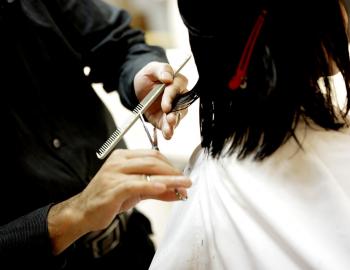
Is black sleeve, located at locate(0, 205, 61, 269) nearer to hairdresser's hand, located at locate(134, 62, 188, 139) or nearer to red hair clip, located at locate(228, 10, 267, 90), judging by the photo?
hairdresser's hand, located at locate(134, 62, 188, 139)

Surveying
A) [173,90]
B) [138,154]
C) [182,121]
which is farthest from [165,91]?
[182,121]

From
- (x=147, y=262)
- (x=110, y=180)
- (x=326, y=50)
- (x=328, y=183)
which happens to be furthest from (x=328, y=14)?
(x=147, y=262)

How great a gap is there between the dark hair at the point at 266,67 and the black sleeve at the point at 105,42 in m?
0.36

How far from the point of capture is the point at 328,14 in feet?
1.83

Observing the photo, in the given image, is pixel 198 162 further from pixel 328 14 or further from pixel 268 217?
pixel 328 14

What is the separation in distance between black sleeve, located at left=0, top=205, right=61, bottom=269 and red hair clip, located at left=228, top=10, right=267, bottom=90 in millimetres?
396

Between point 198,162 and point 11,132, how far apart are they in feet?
1.29

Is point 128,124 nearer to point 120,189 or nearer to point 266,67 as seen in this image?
point 120,189

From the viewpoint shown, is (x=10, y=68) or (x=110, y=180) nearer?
(x=110, y=180)

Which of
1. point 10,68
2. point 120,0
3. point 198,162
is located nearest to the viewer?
point 198,162

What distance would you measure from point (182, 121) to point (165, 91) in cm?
57

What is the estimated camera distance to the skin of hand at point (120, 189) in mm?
565

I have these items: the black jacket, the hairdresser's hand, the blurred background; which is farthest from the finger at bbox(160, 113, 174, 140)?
the black jacket

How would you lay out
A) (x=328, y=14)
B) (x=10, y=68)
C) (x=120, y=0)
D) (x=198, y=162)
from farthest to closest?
(x=120, y=0)
(x=10, y=68)
(x=198, y=162)
(x=328, y=14)
